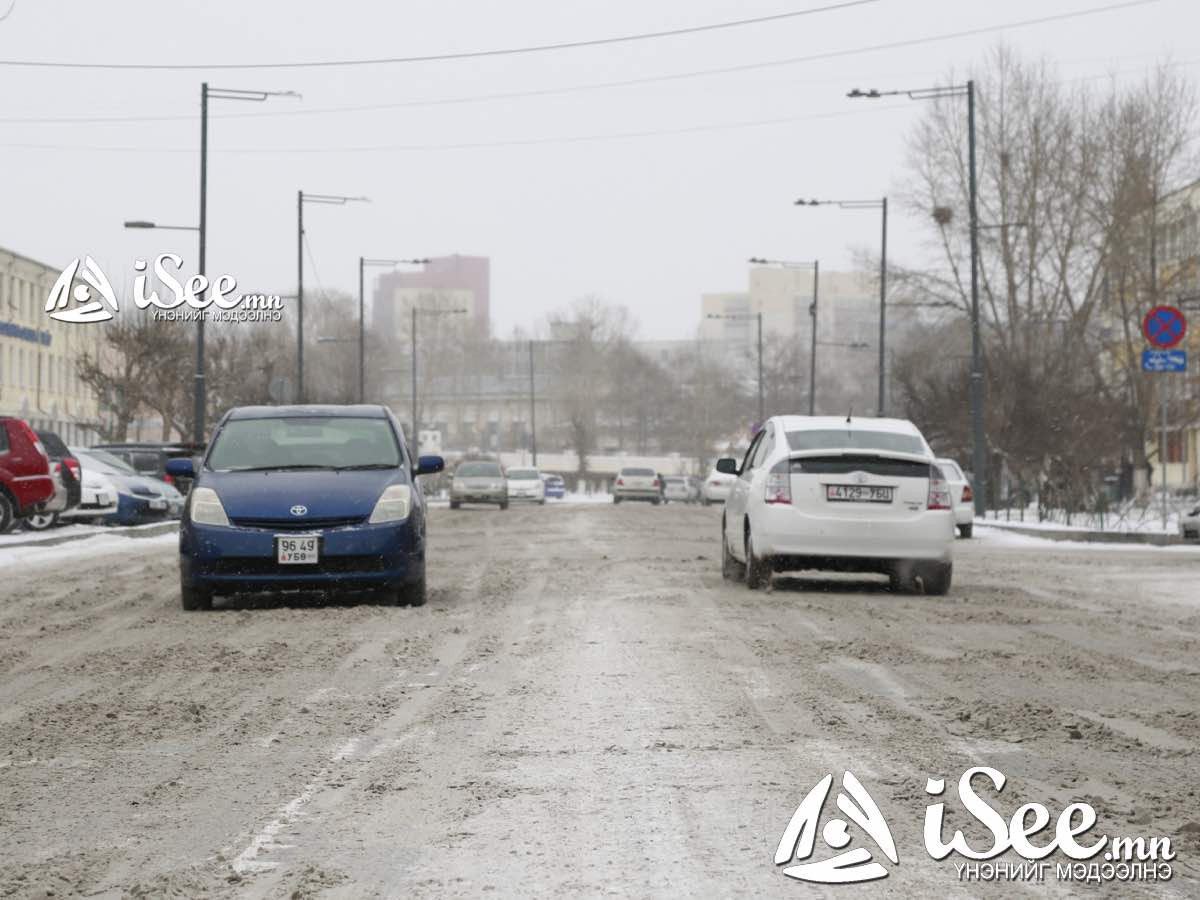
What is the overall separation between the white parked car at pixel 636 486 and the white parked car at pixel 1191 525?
40488 mm

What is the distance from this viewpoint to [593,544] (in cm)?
2711

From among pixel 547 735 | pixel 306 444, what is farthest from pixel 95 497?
pixel 547 735

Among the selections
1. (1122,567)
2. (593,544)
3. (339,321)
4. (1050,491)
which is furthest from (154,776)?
(339,321)

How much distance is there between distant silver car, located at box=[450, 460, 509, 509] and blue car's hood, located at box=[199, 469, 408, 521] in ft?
136

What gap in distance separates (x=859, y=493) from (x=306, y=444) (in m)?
4.81

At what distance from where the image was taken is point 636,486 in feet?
231

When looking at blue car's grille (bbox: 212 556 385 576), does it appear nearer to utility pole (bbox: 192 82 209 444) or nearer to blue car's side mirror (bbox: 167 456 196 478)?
blue car's side mirror (bbox: 167 456 196 478)

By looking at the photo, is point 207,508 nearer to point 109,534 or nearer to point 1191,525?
point 109,534

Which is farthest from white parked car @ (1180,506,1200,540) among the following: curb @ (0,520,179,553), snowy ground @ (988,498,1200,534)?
curb @ (0,520,179,553)

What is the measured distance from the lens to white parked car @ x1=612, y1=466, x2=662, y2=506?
70.2 m

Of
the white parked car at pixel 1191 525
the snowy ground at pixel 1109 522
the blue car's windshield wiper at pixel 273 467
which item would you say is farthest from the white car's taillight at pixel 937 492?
the snowy ground at pixel 1109 522

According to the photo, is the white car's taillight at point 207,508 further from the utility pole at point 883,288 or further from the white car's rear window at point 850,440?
the utility pole at point 883,288

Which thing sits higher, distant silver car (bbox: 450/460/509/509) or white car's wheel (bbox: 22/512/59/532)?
white car's wheel (bbox: 22/512/59/532)

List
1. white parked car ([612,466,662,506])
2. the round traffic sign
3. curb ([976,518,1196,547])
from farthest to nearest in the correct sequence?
white parked car ([612,466,662,506]) → curb ([976,518,1196,547]) → the round traffic sign
